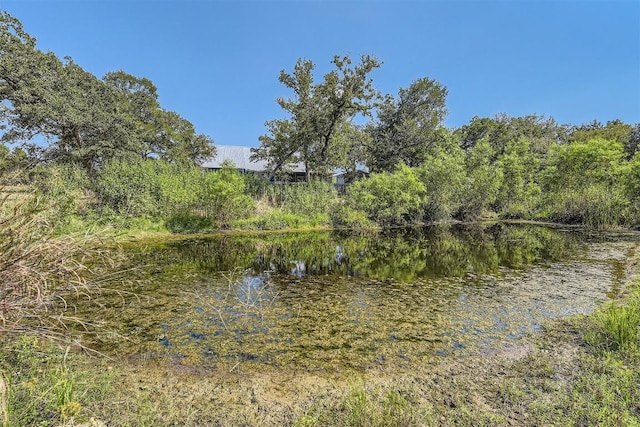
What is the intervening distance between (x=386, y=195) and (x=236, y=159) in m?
24.8

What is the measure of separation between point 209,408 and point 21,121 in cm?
2150

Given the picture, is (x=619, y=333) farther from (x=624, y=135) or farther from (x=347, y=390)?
(x=624, y=135)

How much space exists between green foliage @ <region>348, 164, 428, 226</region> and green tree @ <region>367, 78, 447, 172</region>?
9.42 metres

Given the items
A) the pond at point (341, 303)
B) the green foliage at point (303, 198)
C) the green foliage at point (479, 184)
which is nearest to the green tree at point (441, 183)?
the green foliage at point (479, 184)

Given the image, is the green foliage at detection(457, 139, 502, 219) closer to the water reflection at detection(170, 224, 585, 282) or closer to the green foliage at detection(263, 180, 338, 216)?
the water reflection at detection(170, 224, 585, 282)

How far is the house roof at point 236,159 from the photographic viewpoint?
37.8 m

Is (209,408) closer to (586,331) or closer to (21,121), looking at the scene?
(586,331)

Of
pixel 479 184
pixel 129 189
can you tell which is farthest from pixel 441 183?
pixel 129 189

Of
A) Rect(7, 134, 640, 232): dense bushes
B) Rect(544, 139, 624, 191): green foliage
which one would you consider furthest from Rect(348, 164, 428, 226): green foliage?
Rect(544, 139, 624, 191): green foliage

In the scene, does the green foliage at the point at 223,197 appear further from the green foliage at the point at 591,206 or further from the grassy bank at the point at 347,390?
the green foliage at the point at 591,206

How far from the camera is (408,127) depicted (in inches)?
1198

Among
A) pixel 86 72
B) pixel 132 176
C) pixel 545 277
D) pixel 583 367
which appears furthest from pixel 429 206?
pixel 86 72

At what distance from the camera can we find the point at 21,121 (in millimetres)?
16797

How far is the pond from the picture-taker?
4258mm
